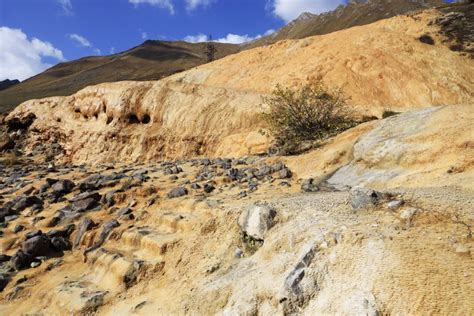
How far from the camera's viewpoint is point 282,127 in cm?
1351

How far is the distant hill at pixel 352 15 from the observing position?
144 m

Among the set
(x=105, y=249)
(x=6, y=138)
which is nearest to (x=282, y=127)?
(x=105, y=249)

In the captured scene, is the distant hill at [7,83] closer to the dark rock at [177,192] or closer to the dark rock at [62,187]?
the dark rock at [62,187]

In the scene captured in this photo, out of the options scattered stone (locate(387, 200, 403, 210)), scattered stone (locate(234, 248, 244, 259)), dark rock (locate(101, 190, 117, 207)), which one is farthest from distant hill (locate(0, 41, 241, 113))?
scattered stone (locate(387, 200, 403, 210))

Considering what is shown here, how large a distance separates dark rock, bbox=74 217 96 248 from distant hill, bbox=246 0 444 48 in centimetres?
13428

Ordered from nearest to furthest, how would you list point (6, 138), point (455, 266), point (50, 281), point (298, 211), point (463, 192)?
point (455, 266) < point (463, 192) < point (298, 211) < point (50, 281) < point (6, 138)

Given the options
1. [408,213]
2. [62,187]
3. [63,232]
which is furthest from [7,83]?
[408,213]

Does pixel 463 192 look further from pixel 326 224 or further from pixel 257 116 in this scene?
pixel 257 116

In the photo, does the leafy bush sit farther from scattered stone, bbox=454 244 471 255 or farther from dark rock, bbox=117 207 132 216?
scattered stone, bbox=454 244 471 255

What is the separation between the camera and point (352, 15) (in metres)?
156

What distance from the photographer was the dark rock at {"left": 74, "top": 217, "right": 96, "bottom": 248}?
9609mm

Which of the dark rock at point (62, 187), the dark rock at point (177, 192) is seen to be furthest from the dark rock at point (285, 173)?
the dark rock at point (62, 187)

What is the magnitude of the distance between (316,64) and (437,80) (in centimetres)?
585

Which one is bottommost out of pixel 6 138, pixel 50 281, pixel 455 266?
pixel 50 281
